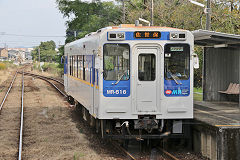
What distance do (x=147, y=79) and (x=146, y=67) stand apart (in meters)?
0.30

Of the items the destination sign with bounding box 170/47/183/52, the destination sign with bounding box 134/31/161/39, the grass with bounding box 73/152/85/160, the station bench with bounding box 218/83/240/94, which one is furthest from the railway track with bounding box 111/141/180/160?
the station bench with bounding box 218/83/240/94

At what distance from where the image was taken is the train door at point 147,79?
368 inches

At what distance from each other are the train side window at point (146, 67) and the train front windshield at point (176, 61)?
0.96 ft

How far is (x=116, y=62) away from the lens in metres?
9.36

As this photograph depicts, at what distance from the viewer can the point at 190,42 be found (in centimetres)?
946

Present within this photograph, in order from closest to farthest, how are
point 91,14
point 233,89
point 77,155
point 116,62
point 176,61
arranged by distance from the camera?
point 77,155 < point 116,62 < point 176,61 < point 233,89 < point 91,14

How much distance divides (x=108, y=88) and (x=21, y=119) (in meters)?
6.55

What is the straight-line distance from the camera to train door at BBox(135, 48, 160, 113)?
9344 millimetres

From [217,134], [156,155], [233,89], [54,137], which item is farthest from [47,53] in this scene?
[217,134]

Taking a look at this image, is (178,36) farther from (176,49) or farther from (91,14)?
(91,14)

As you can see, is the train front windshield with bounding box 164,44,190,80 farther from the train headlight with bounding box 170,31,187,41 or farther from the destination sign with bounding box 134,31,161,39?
the destination sign with bounding box 134,31,161,39

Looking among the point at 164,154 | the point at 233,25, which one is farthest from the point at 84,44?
the point at 233,25

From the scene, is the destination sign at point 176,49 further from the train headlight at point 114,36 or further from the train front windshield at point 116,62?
the train headlight at point 114,36

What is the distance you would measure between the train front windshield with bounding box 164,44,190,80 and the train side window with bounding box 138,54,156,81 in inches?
11.5
